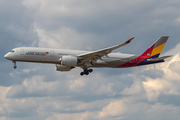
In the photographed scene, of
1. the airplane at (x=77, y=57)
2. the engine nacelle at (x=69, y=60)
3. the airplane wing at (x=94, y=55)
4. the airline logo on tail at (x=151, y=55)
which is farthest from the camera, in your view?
the airline logo on tail at (x=151, y=55)

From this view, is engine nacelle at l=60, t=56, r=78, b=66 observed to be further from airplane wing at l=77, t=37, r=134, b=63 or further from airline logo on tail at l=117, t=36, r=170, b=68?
airline logo on tail at l=117, t=36, r=170, b=68

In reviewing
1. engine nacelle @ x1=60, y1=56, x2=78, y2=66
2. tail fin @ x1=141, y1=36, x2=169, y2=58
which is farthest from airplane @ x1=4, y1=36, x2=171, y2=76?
tail fin @ x1=141, y1=36, x2=169, y2=58

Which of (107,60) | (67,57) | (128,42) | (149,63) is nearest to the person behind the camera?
(128,42)

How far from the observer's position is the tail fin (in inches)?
2231

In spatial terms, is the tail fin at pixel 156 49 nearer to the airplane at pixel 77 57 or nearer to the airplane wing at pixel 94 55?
the airplane at pixel 77 57

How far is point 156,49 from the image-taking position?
57.9 m

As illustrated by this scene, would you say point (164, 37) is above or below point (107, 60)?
above

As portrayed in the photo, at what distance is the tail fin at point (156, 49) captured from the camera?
56.7 meters

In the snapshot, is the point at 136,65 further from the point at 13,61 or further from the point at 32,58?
the point at 13,61

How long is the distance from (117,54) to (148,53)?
7.92m

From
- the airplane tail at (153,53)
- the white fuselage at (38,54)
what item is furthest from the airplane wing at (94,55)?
the airplane tail at (153,53)

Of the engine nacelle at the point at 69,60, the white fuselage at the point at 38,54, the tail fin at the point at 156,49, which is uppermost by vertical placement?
the tail fin at the point at 156,49

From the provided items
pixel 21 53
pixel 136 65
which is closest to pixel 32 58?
pixel 21 53

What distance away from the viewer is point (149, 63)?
55.5 metres
